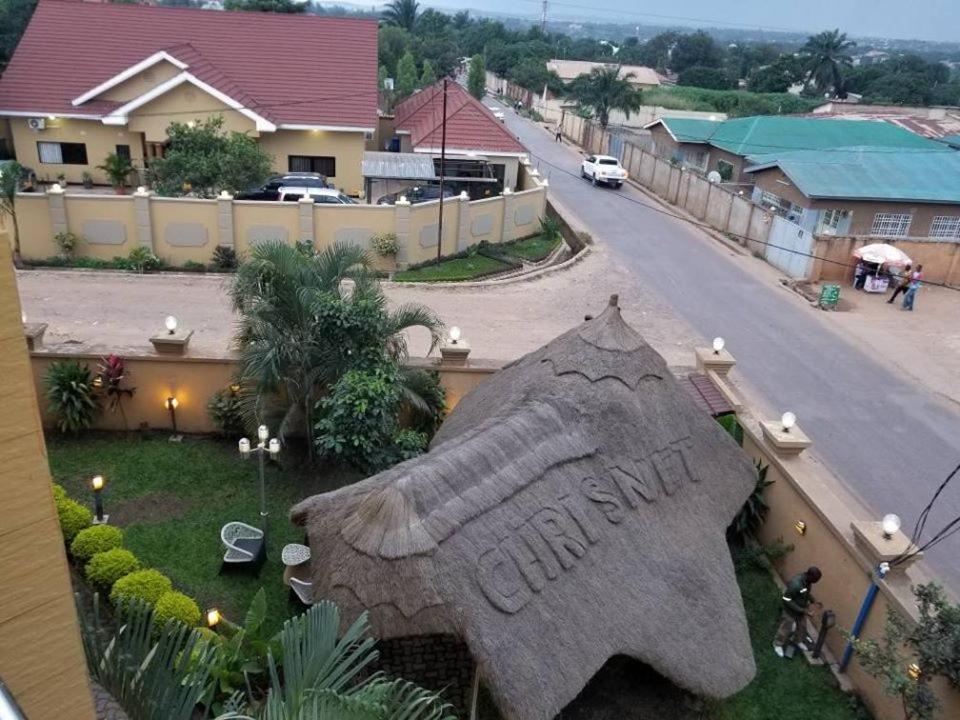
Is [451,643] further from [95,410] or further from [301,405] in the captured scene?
[95,410]

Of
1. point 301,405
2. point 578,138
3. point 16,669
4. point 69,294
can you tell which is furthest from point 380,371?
point 578,138

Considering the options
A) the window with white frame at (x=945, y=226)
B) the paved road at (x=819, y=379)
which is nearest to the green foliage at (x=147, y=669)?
the paved road at (x=819, y=379)

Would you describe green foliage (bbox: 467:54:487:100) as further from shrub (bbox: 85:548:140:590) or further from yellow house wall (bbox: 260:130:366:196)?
shrub (bbox: 85:548:140:590)

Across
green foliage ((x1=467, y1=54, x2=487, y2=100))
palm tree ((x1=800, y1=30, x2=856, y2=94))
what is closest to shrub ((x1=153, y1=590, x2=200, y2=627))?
green foliage ((x1=467, y1=54, x2=487, y2=100))

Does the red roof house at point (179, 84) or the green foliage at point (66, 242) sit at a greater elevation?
the red roof house at point (179, 84)

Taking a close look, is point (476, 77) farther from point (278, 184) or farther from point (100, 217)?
point (100, 217)

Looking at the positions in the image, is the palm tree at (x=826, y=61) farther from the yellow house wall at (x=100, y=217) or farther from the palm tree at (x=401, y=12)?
Result: the yellow house wall at (x=100, y=217)
